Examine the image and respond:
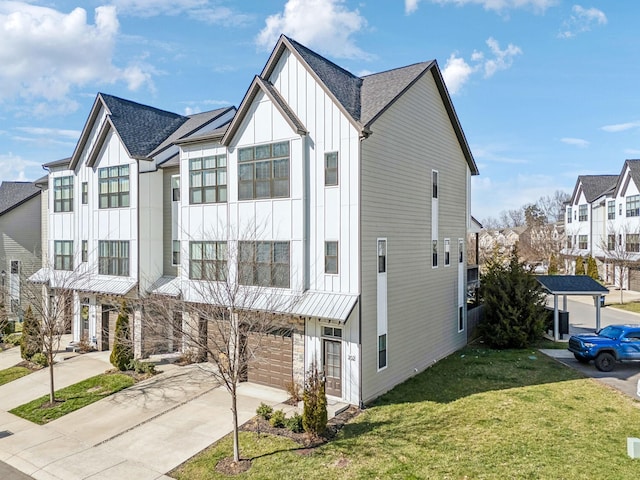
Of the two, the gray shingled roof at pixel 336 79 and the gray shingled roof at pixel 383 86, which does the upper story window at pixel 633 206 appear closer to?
the gray shingled roof at pixel 383 86

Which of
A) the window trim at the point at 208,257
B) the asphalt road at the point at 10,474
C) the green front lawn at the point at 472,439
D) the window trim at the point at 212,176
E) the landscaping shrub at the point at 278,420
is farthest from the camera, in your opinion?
the window trim at the point at 212,176

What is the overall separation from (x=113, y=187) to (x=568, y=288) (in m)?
24.3

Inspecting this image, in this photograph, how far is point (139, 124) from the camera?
77.0 ft

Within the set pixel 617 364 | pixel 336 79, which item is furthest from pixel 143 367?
pixel 617 364

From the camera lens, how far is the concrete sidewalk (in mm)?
11523

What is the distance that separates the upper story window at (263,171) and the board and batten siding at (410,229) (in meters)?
3.10

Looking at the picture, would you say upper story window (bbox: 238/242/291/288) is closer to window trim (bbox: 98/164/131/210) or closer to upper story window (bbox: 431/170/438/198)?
upper story window (bbox: 431/170/438/198)

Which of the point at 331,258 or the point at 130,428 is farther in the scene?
the point at 331,258

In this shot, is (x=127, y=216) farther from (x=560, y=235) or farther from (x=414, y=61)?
(x=560, y=235)

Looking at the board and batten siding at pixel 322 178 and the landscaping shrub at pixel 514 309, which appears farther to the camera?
the landscaping shrub at pixel 514 309

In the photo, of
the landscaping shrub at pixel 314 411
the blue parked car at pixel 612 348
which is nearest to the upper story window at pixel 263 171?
the landscaping shrub at pixel 314 411

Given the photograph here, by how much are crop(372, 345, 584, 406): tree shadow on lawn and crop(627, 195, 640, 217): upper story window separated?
96.9ft

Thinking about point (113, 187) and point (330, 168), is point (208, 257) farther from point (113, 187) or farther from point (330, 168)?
point (113, 187)

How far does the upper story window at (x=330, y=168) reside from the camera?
15.0 metres
